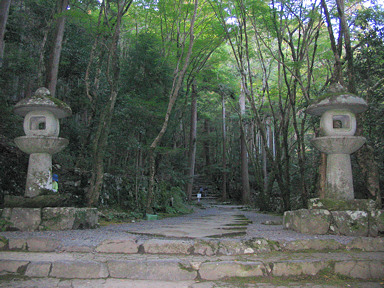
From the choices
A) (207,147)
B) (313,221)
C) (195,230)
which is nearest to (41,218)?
(195,230)

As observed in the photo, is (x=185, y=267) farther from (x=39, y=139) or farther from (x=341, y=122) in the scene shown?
(x=341, y=122)

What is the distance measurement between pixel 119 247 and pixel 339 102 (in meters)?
4.21

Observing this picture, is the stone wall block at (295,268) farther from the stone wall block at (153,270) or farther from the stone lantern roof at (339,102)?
the stone lantern roof at (339,102)

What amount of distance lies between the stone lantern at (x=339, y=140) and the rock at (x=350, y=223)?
1.05 ft

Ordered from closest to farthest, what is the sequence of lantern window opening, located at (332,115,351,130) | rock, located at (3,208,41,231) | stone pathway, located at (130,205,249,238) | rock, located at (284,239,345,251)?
rock, located at (284,239,345,251)
stone pathway, located at (130,205,249,238)
rock, located at (3,208,41,231)
lantern window opening, located at (332,115,351,130)

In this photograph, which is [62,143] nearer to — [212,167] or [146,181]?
[146,181]

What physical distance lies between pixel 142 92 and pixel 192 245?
7.64 m

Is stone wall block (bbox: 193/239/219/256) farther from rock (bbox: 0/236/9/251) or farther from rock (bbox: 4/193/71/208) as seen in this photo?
rock (bbox: 4/193/71/208)

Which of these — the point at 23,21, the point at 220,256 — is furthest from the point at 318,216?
the point at 23,21

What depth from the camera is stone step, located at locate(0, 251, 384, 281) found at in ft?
10.5

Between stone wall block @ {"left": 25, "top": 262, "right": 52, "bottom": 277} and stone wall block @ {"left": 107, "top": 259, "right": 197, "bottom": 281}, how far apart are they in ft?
2.37

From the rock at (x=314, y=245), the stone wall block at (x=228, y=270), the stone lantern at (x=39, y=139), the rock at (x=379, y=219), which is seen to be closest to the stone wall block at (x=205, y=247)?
the stone wall block at (x=228, y=270)

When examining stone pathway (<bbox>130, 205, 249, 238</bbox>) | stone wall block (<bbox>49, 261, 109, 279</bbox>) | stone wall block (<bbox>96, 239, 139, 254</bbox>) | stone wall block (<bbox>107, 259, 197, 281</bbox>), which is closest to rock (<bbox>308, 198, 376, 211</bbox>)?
stone pathway (<bbox>130, 205, 249, 238</bbox>)

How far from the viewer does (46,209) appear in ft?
16.0
